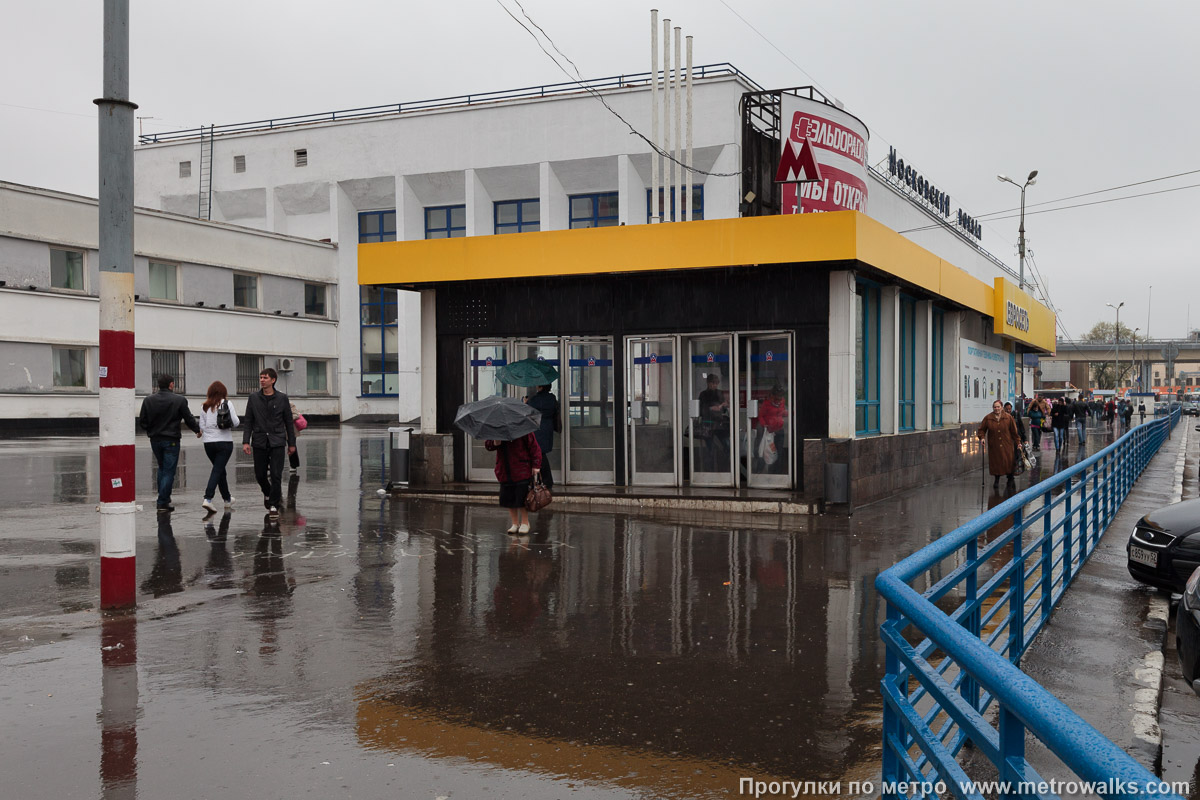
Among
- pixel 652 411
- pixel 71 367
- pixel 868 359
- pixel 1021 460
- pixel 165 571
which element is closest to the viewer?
pixel 165 571

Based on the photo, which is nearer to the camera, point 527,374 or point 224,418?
point 224,418

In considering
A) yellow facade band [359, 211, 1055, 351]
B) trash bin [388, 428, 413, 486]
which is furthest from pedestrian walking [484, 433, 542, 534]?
trash bin [388, 428, 413, 486]

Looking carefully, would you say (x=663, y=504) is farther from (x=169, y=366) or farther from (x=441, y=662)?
(x=169, y=366)

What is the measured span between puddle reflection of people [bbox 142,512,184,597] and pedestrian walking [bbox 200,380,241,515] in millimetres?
1856

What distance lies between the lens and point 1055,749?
191cm

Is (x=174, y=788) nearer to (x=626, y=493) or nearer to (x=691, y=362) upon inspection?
(x=626, y=493)

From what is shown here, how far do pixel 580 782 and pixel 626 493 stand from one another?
10.4m

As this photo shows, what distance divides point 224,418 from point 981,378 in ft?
65.0

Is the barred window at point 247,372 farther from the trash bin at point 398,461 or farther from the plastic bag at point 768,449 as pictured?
the plastic bag at point 768,449

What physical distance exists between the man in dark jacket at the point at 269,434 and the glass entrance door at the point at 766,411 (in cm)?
649

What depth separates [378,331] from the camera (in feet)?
163

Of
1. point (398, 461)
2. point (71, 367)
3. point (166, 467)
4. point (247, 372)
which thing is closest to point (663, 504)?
point (398, 461)

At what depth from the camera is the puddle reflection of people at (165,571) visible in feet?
27.4

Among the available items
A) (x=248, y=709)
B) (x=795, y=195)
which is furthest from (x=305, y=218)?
(x=248, y=709)
